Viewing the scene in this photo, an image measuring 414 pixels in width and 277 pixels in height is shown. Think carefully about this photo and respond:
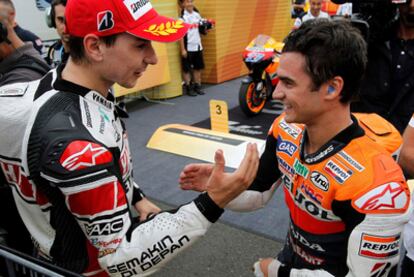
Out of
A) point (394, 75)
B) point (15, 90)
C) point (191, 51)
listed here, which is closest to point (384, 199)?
point (15, 90)

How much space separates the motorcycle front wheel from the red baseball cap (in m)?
4.57

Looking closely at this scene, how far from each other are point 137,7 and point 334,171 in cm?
80

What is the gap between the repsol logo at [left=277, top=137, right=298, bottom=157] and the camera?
1.39 m

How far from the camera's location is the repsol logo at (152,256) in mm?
997

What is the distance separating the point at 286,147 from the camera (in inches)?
56.1

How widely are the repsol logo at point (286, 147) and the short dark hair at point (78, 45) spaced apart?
28.5 inches

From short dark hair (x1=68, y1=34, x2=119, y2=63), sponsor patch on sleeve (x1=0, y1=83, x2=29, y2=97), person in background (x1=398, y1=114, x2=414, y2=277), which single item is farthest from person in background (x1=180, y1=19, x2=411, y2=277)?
sponsor patch on sleeve (x1=0, y1=83, x2=29, y2=97)

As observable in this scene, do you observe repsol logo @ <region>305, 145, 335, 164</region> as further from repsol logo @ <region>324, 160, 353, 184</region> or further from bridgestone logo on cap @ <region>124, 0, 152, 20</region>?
bridgestone logo on cap @ <region>124, 0, 152, 20</region>

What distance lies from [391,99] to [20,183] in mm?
1994

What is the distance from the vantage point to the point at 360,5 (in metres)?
2.15

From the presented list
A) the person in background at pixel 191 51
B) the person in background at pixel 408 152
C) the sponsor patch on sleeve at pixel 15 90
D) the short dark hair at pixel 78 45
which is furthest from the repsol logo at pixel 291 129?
the person in background at pixel 191 51

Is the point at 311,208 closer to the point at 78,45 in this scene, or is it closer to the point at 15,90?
the point at 78,45

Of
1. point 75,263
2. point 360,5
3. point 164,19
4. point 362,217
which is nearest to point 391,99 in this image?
point 360,5

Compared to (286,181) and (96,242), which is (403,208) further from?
(96,242)
